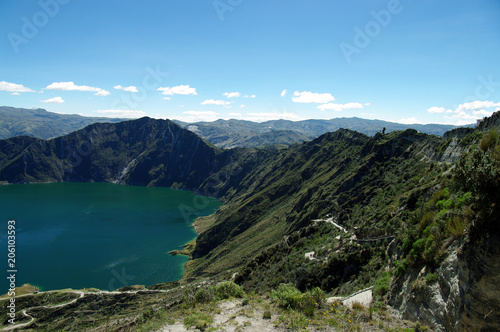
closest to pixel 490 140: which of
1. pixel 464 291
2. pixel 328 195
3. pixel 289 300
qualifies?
pixel 464 291

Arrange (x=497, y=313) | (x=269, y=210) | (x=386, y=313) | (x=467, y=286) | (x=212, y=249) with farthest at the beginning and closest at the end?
(x=269, y=210), (x=212, y=249), (x=386, y=313), (x=467, y=286), (x=497, y=313)

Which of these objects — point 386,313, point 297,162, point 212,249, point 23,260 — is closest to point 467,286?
point 386,313

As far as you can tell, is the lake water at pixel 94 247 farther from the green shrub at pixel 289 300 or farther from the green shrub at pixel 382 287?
the green shrub at pixel 382 287

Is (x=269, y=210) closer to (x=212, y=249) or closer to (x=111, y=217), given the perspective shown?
(x=212, y=249)

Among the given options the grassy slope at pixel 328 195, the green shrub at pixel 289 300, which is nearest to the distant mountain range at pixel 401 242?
the grassy slope at pixel 328 195

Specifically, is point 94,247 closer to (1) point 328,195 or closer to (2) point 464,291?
(1) point 328,195

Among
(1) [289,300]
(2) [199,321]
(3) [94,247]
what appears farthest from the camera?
(3) [94,247]

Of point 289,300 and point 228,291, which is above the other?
point 289,300

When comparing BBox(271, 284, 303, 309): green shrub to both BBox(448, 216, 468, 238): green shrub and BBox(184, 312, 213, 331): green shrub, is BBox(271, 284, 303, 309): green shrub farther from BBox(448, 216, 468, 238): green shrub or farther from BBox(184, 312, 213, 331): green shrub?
BBox(448, 216, 468, 238): green shrub
